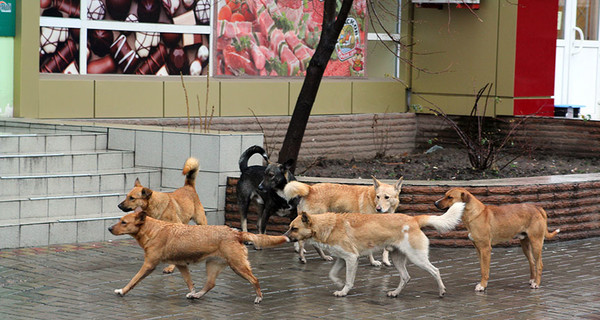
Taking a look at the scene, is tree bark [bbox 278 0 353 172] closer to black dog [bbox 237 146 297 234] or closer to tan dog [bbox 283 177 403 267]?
black dog [bbox 237 146 297 234]

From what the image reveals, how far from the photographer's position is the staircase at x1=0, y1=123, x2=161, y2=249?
11570 mm

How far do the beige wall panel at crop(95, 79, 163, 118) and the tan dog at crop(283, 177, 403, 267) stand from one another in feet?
17.4

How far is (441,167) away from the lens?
645 inches

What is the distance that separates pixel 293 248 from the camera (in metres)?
12.1

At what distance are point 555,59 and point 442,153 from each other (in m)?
3.27

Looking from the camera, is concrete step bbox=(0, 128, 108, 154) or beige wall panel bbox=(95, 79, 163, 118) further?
beige wall panel bbox=(95, 79, 163, 118)

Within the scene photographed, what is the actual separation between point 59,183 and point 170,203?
7.92ft

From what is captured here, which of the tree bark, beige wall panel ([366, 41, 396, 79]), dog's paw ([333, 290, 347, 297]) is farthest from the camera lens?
beige wall panel ([366, 41, 396, 79])

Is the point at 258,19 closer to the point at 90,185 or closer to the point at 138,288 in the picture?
the point at 90,185

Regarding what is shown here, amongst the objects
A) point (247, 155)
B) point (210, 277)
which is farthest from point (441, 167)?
point (210, 277)

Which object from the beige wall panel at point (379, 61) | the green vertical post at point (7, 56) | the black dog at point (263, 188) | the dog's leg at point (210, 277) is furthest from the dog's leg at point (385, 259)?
the beige wall panel at point (379, 61)

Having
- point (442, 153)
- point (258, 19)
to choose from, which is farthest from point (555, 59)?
point (258, 19)

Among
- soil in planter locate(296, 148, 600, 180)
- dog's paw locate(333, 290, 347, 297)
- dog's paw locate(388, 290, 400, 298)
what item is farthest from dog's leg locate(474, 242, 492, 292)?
soil in planter locate(296, 148, 600, 180)

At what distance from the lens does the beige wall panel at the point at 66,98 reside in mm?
15078
